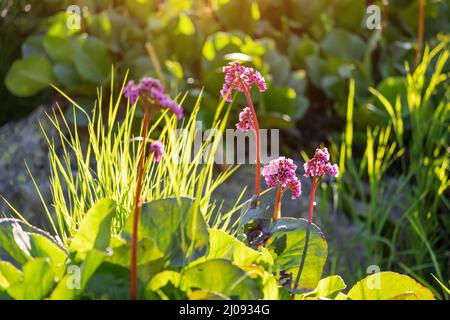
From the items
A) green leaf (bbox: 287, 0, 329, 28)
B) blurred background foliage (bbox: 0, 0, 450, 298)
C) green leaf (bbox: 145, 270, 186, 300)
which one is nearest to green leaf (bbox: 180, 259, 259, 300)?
green leaf (bbox: 145, 270, 186, 300)

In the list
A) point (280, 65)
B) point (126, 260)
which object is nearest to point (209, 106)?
point (280, 65)

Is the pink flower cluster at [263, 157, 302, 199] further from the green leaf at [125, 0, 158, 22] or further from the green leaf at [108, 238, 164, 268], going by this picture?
the green leaf at [125, 0, 158, 22]

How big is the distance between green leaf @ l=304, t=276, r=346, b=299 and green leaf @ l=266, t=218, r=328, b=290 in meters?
0.01

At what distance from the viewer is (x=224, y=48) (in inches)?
95.8

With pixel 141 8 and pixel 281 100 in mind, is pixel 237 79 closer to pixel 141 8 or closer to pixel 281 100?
pixel 281 100

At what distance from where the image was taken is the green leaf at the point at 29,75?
2611 mm

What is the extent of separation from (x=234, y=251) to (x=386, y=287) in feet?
0.58

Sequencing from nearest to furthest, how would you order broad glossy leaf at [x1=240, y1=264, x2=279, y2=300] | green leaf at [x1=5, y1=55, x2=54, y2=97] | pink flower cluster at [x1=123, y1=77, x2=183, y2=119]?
pink flower cluster at [x1=123, y1=77, x2=183, y2=119], broad glossy leaf at [x1=240, y1=264, x2=279, y2=300], green leaf at [x1=5, y1=55, x2=54, y2=97]

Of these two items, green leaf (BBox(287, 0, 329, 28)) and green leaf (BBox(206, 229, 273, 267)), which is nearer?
green leaf (BBox(206, 229, 273, 267))

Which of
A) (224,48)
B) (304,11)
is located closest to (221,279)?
(224,48)

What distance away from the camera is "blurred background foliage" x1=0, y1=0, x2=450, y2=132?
8.30 feet

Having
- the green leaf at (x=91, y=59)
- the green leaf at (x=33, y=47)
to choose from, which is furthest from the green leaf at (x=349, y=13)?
the green leaf at (x=33, y=47)

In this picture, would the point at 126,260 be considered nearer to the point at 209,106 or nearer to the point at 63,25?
the point at 209,106

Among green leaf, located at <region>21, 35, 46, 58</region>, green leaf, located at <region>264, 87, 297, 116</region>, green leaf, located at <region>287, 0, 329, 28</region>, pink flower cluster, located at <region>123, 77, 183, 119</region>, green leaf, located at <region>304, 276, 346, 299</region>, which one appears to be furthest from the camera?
green leaf, located at <region>287, 0, 329, 28</region>
